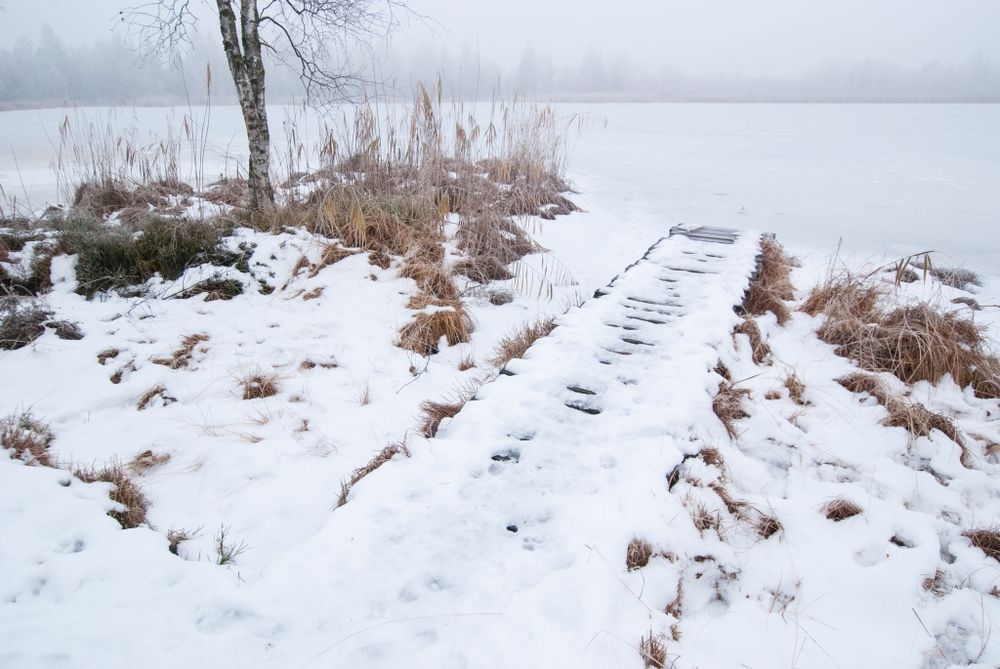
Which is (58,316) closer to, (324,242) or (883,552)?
(324,242)

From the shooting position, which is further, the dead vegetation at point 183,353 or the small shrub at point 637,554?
the dead vegetation at point 183,353

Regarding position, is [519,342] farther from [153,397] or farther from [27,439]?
[27,439]

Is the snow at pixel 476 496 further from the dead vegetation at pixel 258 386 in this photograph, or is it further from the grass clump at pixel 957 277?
the grass clump at pixel 957 277

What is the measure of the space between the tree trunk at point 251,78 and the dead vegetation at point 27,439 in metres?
3.05

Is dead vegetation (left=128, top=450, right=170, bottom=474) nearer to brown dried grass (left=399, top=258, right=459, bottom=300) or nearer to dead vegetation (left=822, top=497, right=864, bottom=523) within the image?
brown dried grass (left=399, top=258, right=459, bottom=300)

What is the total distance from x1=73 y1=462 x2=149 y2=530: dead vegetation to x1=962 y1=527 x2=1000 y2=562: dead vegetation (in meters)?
3.31

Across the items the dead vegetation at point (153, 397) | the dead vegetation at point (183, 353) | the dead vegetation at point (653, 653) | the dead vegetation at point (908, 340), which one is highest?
the dead vegetation at point (908, 340)

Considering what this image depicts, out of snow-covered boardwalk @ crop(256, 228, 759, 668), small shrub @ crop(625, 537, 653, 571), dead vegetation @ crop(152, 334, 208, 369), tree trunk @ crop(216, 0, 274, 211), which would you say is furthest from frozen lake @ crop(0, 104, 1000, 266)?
small shrub @ crop(625, 537, 653, 571)

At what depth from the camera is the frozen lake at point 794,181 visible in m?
6.56

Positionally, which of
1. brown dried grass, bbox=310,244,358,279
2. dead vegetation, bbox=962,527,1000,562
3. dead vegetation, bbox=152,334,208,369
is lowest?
dead vegetation, bbox=962,527,1000,562

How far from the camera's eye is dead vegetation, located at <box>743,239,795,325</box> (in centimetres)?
417

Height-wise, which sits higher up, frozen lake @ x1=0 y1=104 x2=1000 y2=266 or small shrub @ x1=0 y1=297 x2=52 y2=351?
frozen lake @ x1=0 y1=104 x2=1000 y2=266

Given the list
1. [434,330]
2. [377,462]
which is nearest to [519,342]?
[434,330]

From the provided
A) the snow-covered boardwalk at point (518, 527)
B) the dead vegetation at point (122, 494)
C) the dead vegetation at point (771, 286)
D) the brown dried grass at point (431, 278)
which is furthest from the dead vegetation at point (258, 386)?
the dead vegetation at point (771, 286)
